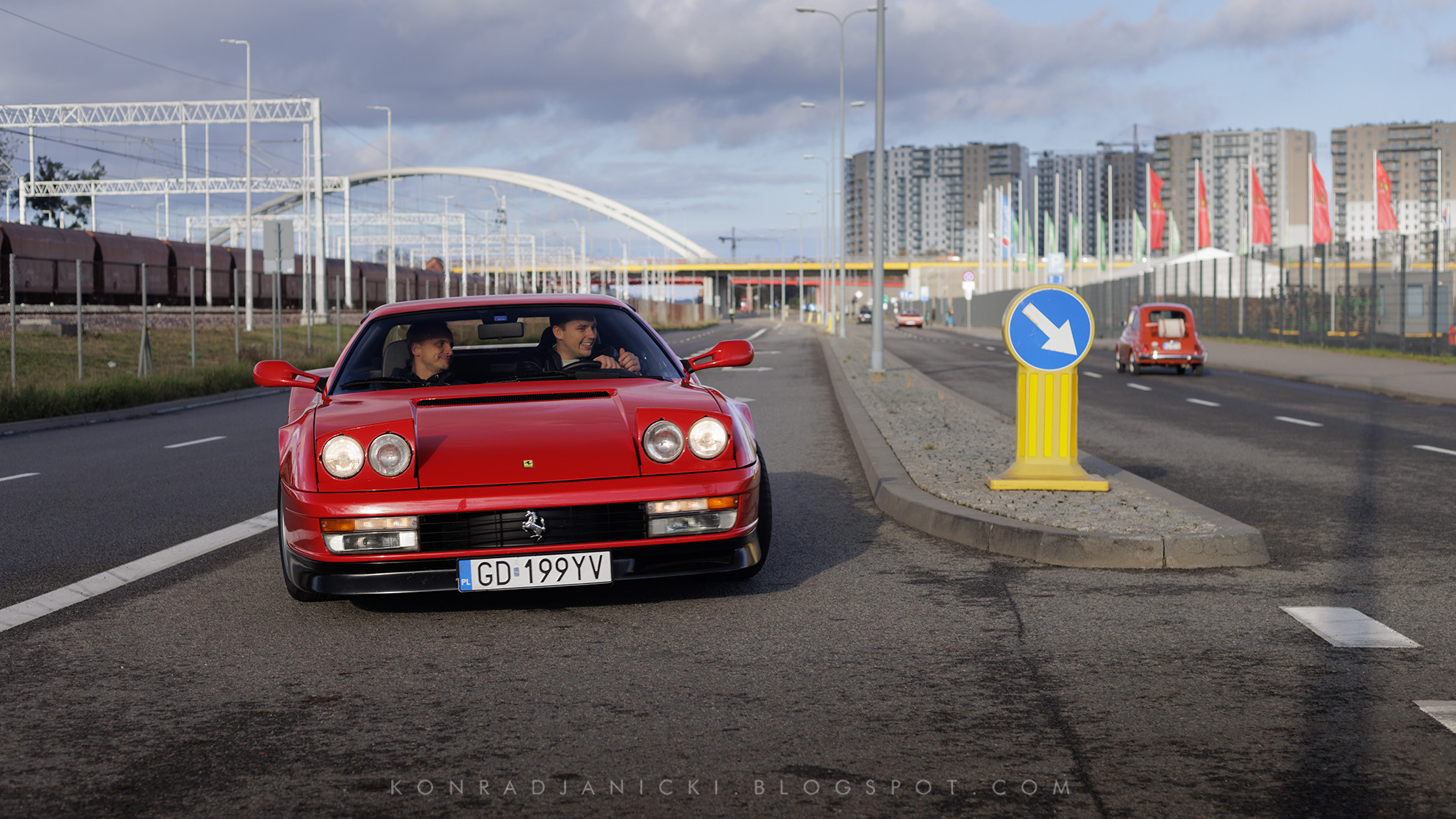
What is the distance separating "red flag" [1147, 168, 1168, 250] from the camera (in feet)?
187

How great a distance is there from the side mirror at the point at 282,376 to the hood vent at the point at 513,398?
802 mm

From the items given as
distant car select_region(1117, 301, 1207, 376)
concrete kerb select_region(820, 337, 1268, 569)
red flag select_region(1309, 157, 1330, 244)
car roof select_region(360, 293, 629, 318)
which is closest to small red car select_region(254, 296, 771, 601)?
car roof select_region(360, 293, 629, 318)

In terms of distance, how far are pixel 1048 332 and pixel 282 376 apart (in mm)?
4659

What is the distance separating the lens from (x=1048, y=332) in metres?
8.65

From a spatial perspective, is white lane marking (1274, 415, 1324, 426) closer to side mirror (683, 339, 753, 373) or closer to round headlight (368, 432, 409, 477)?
side mirror (683, 339, 753, 373)

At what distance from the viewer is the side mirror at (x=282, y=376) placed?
6.37 metres

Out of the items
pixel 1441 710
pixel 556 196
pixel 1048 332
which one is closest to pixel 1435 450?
pixel 1048 332

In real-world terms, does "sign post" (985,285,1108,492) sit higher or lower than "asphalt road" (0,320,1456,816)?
higher

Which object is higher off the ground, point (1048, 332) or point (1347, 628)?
point (1048, 332)

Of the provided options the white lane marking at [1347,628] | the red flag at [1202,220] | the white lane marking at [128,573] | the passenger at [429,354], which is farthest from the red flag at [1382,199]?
the passenger at [429,354]

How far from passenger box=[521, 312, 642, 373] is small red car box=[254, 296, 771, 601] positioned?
698 millimetres

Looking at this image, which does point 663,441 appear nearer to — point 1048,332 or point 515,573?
point 515,573

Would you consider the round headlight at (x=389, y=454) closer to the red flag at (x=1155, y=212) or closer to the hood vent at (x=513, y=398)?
the hood vent at (x=513, y=398)

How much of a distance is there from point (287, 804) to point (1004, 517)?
190 inches
